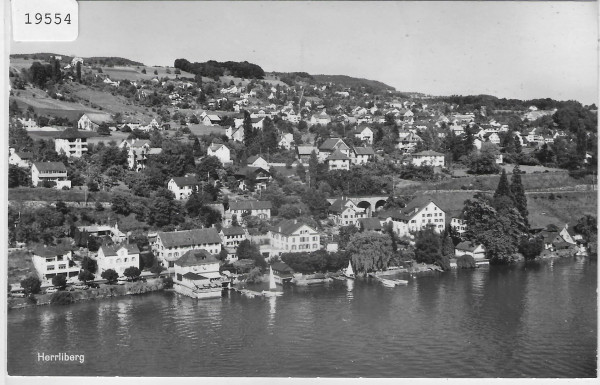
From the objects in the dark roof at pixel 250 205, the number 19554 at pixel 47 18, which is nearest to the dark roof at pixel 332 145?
the dark roof at pixel 250 205

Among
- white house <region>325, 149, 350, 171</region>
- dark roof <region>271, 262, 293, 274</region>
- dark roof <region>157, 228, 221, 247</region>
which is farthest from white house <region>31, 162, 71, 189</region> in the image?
white house <region>325, 149, 350, 171</region>

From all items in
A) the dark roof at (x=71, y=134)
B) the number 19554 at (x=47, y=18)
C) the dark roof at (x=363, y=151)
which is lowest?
the dark roof at (x=363, y=151)

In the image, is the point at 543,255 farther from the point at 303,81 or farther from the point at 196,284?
the point at 303,81

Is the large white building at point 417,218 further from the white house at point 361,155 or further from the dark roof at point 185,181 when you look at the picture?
the dark roof at point 185,181

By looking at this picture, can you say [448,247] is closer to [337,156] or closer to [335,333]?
[337,156]

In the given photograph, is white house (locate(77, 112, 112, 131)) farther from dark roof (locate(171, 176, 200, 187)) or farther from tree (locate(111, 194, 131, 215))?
tree (locate(111, 194, 131, 215))

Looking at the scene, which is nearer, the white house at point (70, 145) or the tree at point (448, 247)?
the tree at point (448, 247)

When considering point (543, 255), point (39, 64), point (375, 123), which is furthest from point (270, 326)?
point (375, 123)

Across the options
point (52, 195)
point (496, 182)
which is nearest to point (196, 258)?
point (52, 195)
